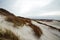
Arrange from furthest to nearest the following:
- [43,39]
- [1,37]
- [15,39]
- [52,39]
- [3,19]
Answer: [52,39], [43,39], [3,19], [15,39], [1,37]

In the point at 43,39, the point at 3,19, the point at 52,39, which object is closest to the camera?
the point at 3,19

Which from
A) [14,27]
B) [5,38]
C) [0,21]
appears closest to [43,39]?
[14,27]

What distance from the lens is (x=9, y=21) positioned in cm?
1914

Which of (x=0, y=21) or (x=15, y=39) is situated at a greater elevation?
(x=0, y=21)

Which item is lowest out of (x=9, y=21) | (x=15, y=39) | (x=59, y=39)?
(x=59, y=39)

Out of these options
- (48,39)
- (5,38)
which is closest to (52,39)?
(48,39)

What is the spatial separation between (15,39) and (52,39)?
10382mm

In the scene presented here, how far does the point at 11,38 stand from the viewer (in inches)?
577

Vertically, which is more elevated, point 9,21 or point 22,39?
point 9,21

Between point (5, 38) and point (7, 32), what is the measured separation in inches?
40.1

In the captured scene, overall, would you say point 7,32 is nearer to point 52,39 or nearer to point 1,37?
point 1,37

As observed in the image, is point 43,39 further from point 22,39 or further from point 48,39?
point 22,39

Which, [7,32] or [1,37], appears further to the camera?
[7,32]

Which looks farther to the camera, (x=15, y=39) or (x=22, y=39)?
(x=22, y=39)
